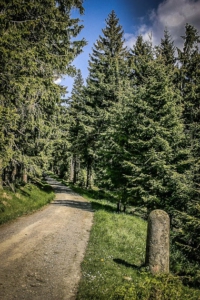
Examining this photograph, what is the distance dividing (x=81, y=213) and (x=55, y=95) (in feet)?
27.1

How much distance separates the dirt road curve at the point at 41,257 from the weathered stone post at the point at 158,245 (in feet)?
7.14

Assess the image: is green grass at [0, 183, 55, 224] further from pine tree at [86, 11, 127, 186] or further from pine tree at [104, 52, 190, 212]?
pine tree at [86, 11, 127, 186]

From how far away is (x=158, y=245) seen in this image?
21.0ft

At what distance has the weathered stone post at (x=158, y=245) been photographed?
6.37m

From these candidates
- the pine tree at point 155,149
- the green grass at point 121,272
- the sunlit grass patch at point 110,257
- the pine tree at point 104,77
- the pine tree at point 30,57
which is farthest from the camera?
the pine tree at point 104,77

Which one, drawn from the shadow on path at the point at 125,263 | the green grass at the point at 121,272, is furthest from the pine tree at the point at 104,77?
the shadow on path at the point at 125,263

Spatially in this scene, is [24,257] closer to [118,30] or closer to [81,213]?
[81,213]

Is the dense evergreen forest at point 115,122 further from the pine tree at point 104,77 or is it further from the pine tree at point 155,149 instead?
the pine tree at point 104,77

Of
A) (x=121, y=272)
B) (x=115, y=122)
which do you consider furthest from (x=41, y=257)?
(x=115, y=122)

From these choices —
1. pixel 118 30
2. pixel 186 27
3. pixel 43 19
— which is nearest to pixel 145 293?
pixel 43 19

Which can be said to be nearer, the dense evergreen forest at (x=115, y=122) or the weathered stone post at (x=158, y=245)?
the weathered stone post at (x=158, y=245)

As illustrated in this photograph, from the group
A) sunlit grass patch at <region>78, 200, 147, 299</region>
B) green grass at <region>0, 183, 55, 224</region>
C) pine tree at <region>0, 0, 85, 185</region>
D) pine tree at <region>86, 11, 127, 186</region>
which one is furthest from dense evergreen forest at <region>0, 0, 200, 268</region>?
pine tree at <region>86, 11, 127, 186</region>

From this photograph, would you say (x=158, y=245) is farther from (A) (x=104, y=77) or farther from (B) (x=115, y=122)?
(A) (x=104, y=77)

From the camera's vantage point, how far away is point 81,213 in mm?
15523
